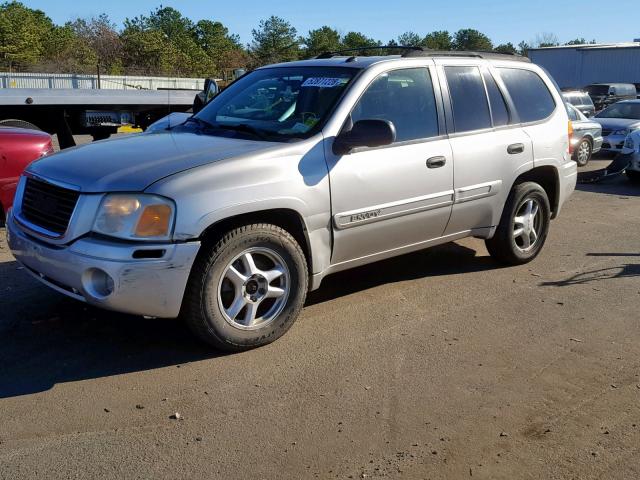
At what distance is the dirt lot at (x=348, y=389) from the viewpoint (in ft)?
10.6

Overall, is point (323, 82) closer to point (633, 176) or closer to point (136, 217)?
point (136, 217)

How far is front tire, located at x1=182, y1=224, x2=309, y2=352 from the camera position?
13.4 ft

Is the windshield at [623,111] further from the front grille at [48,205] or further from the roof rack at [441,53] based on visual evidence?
the front grille at [48,205]

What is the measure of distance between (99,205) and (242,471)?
172cm

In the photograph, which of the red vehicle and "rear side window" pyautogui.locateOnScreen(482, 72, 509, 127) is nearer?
"rear side window" pyautogui.locateOnScreen(482, 72, 509, 127)

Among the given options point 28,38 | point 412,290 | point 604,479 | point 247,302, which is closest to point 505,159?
point 412,290

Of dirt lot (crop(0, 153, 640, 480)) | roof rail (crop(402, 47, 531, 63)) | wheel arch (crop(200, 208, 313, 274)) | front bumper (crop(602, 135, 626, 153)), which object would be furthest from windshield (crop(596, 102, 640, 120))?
wheel arch (crop(200, 208, 313, 274))

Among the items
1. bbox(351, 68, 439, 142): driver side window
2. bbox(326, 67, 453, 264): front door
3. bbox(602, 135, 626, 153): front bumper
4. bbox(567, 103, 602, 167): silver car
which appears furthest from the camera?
bbox(602, 135, 626, 153): front bumper

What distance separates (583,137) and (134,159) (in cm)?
1211

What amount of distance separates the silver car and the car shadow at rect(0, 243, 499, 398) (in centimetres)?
996

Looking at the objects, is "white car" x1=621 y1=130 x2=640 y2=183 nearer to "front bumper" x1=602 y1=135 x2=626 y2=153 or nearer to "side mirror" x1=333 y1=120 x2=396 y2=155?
"front bumper" x1=602 y1=135 x2=626 y2=153

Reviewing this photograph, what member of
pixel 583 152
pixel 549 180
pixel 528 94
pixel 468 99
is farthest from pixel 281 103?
pixel 583 152

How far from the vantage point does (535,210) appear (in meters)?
6.36

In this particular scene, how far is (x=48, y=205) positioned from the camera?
425cm
